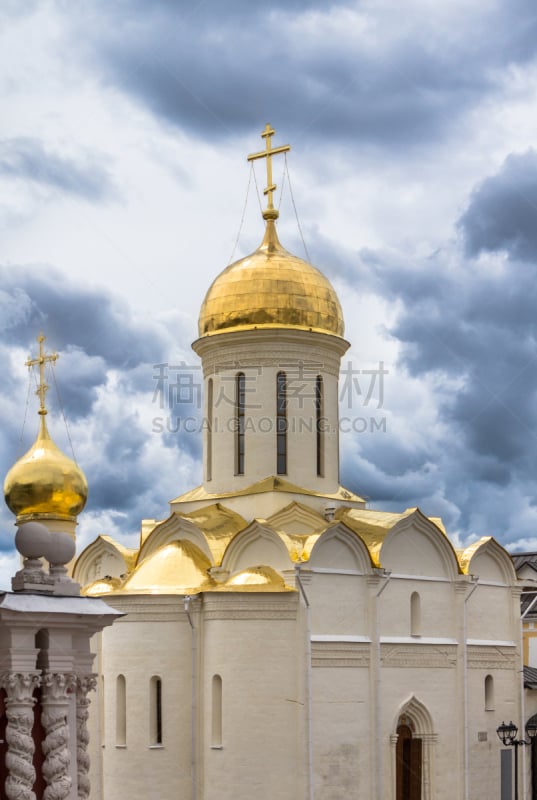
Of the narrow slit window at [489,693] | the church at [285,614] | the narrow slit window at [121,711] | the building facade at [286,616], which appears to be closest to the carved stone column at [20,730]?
the church at [285,614]

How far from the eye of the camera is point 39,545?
10305 mm

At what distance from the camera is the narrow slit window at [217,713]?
18.7 meters

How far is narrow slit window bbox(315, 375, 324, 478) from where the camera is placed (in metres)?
21.7

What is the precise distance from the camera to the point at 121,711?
19.2 meters

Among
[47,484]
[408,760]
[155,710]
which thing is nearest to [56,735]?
[155,710]

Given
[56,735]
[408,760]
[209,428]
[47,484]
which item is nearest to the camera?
[56,735]

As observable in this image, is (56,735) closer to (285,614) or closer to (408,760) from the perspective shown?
(285,614)

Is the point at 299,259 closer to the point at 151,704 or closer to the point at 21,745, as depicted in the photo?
the point at 151,704

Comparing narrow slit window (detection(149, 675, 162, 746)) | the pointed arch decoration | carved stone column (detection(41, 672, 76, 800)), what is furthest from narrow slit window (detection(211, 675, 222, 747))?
carved stone column (detection(41, 672, 76, 800))

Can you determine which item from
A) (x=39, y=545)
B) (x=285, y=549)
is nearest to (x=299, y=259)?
(x=285, y=549)

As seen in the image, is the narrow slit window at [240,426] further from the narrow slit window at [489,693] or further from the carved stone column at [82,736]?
the carved stone column at [82,736]

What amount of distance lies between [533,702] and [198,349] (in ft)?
31.6

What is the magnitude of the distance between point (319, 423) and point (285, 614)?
4.30 metres

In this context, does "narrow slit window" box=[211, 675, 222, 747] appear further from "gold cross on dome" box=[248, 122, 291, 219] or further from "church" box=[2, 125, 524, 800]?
"gold cross on dome" box=[248, 122, 291, 219]
